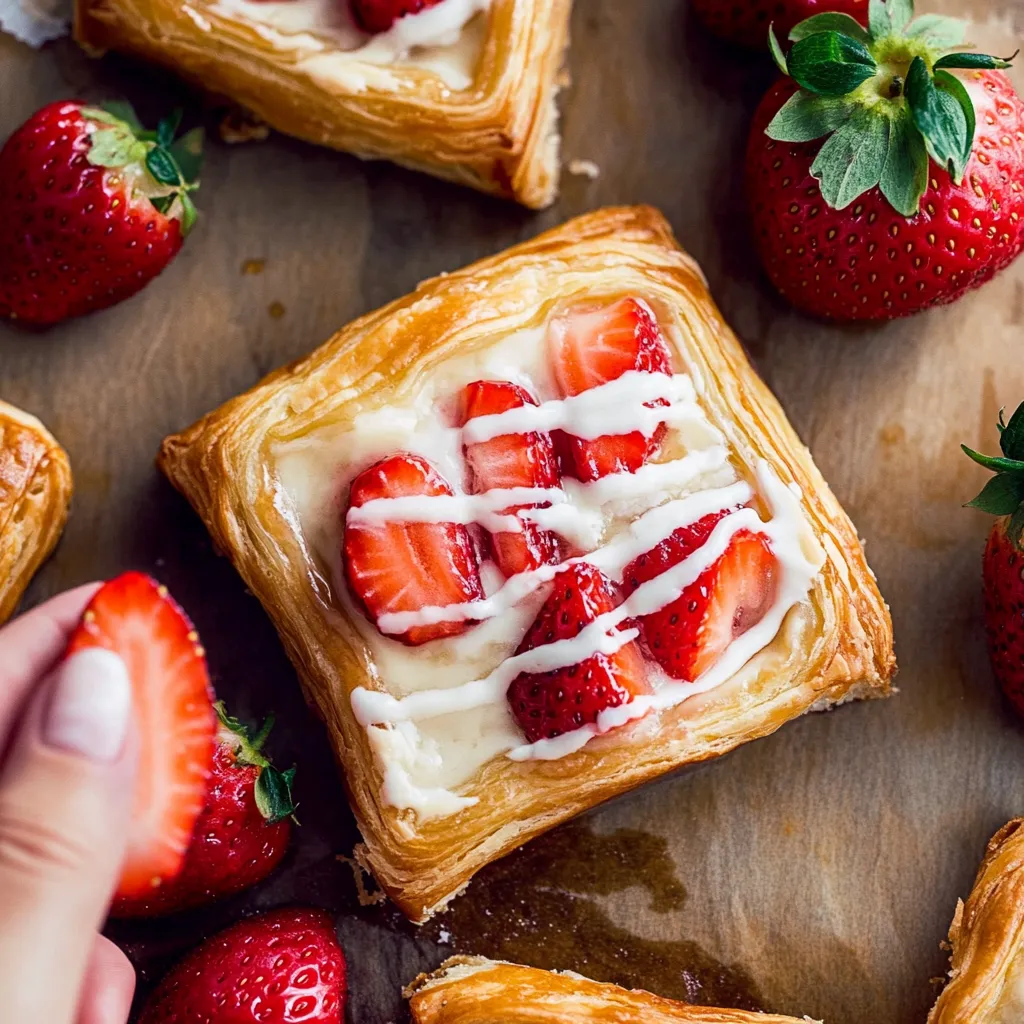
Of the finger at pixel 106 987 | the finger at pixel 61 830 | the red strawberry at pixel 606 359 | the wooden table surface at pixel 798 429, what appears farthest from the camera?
the wooden table surface at pixel 798 429

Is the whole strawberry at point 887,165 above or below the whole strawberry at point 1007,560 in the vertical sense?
above

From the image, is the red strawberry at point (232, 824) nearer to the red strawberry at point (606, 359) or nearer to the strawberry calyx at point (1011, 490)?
the red strawberry at point (606, 359)

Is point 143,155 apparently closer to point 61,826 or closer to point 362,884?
point 61,826

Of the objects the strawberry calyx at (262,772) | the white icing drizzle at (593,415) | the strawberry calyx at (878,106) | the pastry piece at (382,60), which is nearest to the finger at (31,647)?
the strawberry calyx at (262,772)

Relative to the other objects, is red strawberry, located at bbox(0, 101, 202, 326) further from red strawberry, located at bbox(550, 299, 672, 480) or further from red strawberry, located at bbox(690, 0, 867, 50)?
red strawberry, located at bbox(690, 0, 867, 50)

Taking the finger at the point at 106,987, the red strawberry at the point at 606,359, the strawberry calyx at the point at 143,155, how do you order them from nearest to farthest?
1. the finger at the point at 106,987
2. the red strawberry at the point at 606,359
3. the strawberry calyx at the point at 143,155

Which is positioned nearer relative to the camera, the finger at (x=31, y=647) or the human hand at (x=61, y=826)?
the human hand at (x=61, y=826)

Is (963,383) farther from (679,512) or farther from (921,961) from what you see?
(921,961)
